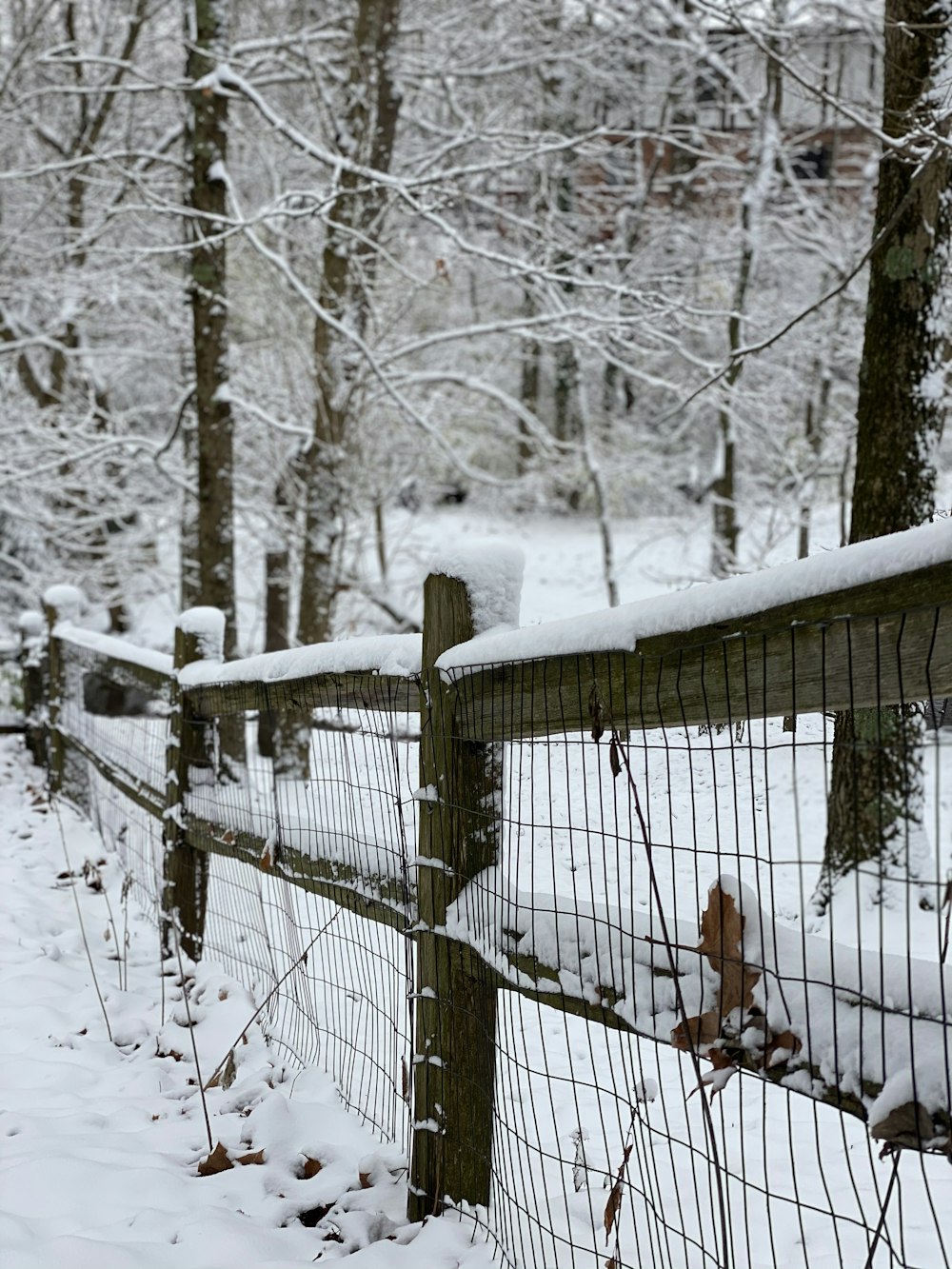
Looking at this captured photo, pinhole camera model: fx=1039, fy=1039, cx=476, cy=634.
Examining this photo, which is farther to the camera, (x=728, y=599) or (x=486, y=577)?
(x=486, y=577)

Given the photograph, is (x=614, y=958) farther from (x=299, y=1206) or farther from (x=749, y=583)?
(x=299, y=1206)

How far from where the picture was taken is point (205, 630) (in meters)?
4.63

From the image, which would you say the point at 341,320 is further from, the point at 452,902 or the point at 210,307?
the point at 452,902

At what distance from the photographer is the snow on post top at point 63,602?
8328mm

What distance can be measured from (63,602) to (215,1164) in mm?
6288

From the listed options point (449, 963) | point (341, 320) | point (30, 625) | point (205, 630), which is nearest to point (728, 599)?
point (449, 963)

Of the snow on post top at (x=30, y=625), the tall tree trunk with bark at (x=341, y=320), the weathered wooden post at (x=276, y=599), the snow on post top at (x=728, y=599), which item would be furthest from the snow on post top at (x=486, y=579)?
the weathered wooden post at (x=276, y=599)

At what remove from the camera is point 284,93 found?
1361 cm

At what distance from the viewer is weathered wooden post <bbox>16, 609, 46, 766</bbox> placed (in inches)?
361

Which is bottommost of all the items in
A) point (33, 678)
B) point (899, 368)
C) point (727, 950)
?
point (33, 678)

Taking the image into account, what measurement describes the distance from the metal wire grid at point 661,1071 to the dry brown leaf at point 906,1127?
41 millimetres

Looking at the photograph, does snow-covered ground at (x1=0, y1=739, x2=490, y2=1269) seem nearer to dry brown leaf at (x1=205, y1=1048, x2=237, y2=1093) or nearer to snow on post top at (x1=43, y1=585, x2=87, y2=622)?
dry brown leaf at (x1=205, y1=1048, x2=237, y2=1093)

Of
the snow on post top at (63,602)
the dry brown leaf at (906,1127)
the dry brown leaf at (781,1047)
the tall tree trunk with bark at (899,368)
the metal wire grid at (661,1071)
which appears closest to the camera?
the dry brown leaf at (906,1127)

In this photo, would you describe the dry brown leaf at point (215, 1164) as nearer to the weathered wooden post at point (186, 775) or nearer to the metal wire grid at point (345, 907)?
the metal wire grid at point (345, 907)
